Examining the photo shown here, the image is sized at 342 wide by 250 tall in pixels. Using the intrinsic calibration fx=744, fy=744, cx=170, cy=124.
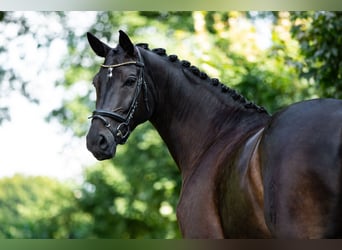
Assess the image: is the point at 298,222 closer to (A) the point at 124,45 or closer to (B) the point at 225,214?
(B) the point at 225,214

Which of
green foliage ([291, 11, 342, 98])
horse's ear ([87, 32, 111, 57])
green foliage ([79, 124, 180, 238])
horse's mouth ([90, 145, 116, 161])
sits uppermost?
horse's ear ([87, 32, 111, 57])

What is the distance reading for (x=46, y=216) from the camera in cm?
1772

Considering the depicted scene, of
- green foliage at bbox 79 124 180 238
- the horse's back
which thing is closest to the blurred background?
green foliage at bbox 79 124 180 238

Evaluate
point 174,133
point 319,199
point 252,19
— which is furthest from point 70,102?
point 319,199

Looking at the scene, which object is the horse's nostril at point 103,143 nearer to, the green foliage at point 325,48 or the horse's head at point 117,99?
the horse's head at point 117,99

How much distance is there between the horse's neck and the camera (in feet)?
15.8

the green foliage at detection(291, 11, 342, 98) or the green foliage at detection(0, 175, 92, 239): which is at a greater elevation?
the green foliage at detection(291, 11, 342, 98)

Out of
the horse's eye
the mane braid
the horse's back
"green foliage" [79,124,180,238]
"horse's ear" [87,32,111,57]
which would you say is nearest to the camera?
the horse's back

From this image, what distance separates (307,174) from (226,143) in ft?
4.53

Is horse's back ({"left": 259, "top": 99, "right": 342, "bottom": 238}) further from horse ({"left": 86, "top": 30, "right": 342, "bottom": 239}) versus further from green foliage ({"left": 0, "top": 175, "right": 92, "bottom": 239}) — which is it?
green foliage ({"left": 0, "top": 175, "right": 92, "bottom": 239})

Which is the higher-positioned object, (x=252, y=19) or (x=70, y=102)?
(x=252, y=19)

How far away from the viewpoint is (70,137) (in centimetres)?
1559

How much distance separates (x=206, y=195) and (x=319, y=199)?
1.21 meters

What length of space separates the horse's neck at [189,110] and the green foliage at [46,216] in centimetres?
1133
